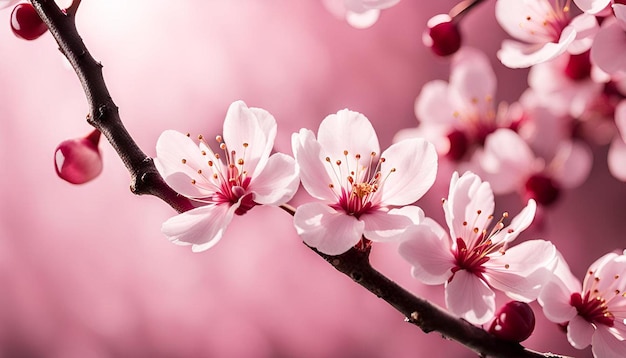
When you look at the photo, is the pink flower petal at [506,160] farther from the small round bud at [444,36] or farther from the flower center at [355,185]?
the flower center at [355,185]

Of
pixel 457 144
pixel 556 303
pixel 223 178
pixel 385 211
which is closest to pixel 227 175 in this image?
pixel 223 178

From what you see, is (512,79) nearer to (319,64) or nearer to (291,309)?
(319,64)

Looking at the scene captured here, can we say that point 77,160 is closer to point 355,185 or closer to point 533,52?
point 355,185

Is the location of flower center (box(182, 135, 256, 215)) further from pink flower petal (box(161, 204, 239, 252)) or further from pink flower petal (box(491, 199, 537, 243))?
pink flower petal (box(491, 199, 537, 243))

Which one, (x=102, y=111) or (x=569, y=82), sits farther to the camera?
(x=569, y=82)

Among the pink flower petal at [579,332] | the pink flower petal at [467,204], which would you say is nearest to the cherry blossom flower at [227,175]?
the pink flower petal at [467,204]

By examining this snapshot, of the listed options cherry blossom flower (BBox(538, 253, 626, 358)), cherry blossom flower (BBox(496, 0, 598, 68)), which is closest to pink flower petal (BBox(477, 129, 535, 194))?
cherry blossom flower (BBox(496, 0, 598, 68))

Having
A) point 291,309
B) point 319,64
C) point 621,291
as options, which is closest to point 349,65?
point 319,64
